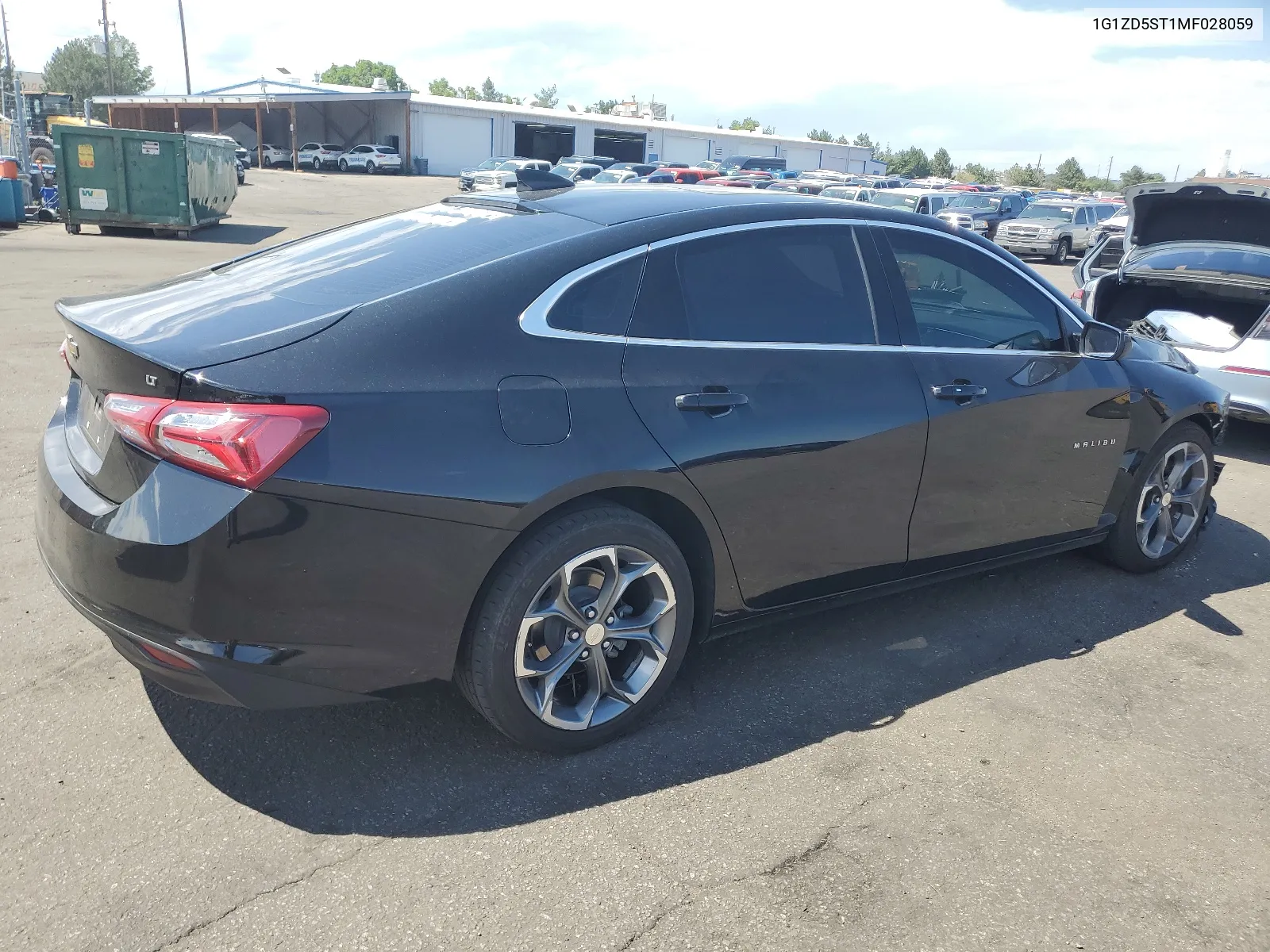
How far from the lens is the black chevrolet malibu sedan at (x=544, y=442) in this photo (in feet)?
8.48

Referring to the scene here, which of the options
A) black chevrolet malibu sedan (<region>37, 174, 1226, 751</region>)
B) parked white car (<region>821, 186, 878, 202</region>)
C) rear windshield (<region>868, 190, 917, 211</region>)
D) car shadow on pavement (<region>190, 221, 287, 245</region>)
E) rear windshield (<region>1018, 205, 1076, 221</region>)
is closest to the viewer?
black chevrolet malibu sedan (<region>37, 174, 1226, 751</region>)

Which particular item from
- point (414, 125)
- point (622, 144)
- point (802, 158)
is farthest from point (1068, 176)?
point (414, 125)

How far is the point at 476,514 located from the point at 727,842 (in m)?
1.14

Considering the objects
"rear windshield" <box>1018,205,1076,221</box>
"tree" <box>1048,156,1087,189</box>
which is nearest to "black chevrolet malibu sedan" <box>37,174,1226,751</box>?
"rear windshield" <box>1018,205,1076,221</box>

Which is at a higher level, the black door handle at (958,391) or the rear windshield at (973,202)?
the rear windshield at (973,202)

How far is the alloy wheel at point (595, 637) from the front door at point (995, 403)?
1.20 m

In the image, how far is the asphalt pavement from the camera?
249 centimetres

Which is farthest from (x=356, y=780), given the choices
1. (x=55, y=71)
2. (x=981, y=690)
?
(x=55, y=71)

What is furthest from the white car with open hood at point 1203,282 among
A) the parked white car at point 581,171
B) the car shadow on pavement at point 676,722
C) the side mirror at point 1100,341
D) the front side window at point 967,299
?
the parked white car at point 581,171

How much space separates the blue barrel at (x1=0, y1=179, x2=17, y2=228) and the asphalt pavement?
20.1 m

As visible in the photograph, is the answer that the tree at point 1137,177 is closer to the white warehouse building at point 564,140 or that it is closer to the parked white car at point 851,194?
the white warehouse building at point 564,140

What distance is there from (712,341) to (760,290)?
319 millimetres

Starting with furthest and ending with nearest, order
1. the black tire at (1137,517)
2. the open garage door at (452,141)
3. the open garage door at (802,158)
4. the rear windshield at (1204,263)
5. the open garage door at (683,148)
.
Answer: the open garage door at (802,158) < the open garage door at (683,148) < the open garage door at (452,141) < the rear windshield at (1204,263) < the black tire at (1137,517)

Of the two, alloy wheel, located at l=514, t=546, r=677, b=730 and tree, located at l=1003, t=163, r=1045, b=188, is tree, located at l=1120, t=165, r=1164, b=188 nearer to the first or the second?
tree, located at l=1003, t=163, r=1045, b=188
